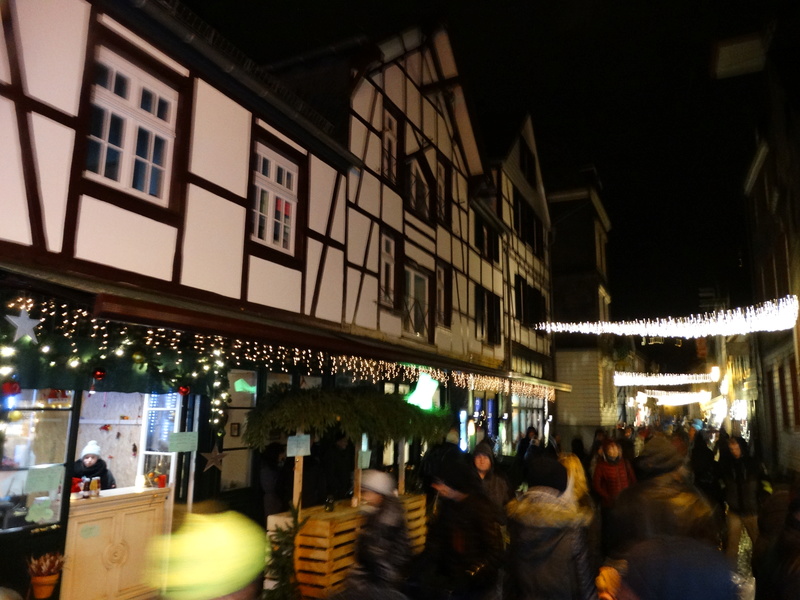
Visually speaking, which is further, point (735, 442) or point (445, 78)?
point (445, 78)

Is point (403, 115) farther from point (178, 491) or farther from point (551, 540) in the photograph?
point (551, 540)

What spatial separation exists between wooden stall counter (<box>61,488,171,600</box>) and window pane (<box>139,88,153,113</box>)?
4.53 metres

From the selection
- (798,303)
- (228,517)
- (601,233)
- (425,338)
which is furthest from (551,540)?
(601,233)

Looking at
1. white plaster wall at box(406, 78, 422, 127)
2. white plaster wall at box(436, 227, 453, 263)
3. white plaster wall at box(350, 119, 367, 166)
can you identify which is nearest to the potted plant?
white plaster wall at box(350, 119, 367, 166)

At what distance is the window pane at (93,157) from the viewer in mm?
6719

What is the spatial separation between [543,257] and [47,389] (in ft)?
70.4

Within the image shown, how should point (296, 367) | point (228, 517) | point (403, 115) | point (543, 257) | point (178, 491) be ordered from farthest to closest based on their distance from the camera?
point (543, 257)
point (403, 115)
point (296, 367)
point (178, 491)
point (228, 517)

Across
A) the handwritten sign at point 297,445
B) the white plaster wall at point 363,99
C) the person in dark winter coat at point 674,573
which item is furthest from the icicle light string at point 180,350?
the person in dark winter coat at point 674,573

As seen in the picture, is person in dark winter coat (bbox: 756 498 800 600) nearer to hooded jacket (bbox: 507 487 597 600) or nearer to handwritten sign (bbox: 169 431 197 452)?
hooded jacket (bbox: 507 487 597 600)

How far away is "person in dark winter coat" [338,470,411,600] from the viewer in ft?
12.8

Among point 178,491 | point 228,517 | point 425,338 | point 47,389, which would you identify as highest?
point 425,338

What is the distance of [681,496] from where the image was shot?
4.90m

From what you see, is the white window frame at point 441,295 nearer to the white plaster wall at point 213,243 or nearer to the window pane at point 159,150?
the white plaster wall at point 213,243

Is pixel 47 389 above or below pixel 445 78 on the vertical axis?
below
